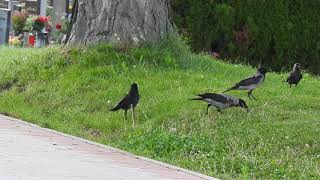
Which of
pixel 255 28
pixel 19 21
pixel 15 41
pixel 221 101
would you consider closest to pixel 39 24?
pixel 15 41

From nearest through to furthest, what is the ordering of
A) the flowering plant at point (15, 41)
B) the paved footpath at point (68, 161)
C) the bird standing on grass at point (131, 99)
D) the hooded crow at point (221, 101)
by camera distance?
the paved footpath at point (68, 161), the hooded crow at point (221, 101), the bird standing on grass at point (131, 99), the flowering plant at point (15, 41)

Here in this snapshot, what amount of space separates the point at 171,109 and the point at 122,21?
3804 millimetres

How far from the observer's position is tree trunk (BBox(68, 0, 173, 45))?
1670cm

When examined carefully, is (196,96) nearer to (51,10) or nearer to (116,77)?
(116,77)

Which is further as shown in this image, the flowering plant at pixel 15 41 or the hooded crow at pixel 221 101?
the flowering plant at pixel 15 41

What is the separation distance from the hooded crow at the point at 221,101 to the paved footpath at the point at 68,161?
185 cm

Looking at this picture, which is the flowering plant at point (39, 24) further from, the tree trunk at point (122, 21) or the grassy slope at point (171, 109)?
the tree trunk at point (122, 21)

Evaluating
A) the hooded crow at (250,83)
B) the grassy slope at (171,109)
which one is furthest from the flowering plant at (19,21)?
the hooded crow at (250,83)

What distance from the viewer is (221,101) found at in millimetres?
12586

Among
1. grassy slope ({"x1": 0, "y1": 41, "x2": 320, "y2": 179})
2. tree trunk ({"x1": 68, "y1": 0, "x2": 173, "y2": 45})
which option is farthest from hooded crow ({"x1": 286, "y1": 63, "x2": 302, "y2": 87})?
tree trunk ({"x1": 68, "y1": 0, "x2": 173, "y2": 45})

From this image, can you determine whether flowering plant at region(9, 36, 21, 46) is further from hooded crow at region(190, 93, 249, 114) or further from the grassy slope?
hooded crow at region(190, 93, 249, 114)

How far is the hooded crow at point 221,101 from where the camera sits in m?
12.6

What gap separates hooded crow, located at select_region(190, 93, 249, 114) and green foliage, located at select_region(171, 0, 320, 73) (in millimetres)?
7474

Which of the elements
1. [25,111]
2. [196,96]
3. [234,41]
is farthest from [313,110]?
[234,41]
